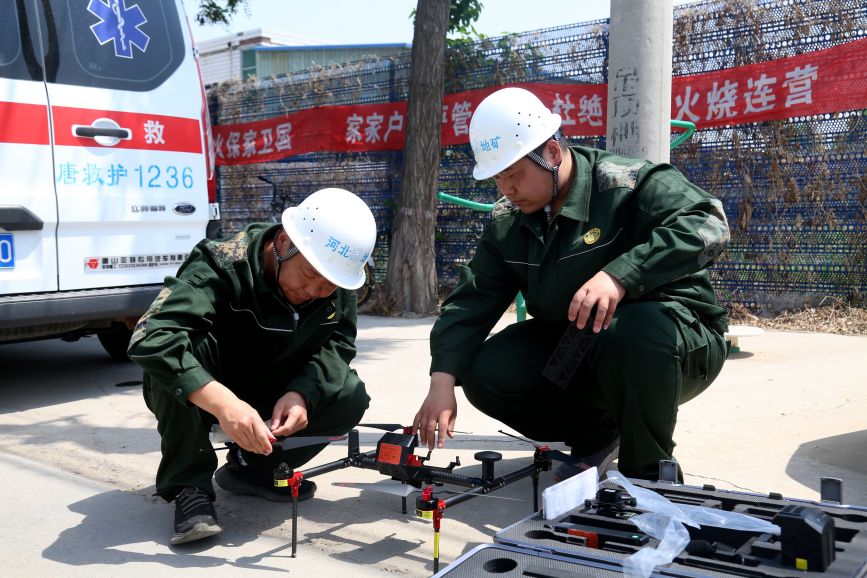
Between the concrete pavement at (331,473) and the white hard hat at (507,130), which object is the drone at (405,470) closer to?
the concrete pavement at (331,473)

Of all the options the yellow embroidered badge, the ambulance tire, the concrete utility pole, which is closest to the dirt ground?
the concrete utility pole

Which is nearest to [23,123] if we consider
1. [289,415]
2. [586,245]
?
[289,415]

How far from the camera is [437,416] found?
269cm

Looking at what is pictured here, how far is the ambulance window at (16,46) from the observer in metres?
4.32

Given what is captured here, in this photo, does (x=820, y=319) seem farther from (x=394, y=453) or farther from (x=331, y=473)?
(x=394, y=453)

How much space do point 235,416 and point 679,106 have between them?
5.86m

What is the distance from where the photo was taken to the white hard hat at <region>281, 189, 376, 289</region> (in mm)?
2783

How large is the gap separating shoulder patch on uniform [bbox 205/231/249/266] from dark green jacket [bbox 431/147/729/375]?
2.29 ft

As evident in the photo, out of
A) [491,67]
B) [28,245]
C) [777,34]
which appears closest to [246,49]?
[491,67]

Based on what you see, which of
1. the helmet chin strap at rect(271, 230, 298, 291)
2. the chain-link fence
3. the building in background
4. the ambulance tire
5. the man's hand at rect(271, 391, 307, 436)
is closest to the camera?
the man's hand at rect(271, 391, 307, 436)

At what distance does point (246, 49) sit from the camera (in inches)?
1016

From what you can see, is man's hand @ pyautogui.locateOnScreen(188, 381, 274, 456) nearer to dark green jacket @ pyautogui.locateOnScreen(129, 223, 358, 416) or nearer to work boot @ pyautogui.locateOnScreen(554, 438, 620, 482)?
dark green jacket @ pyautogui.locateOnScreen(129, 223, 358, 416)

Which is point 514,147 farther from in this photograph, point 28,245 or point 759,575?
point 28,245

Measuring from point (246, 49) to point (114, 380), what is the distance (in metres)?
22.0
